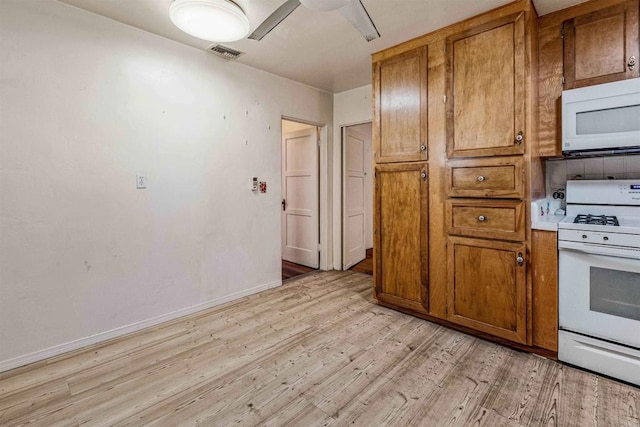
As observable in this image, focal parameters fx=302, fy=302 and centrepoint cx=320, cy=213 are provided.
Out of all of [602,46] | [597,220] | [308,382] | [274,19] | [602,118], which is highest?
[274,19]

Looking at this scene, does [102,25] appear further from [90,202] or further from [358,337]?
Result: [358,337]

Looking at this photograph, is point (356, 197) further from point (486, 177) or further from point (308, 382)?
point (308, 382)

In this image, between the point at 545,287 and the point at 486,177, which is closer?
the point at 545,287

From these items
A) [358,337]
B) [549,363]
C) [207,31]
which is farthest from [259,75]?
[549,363]

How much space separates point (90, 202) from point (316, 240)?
2.65m

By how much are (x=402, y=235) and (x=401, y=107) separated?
114cm

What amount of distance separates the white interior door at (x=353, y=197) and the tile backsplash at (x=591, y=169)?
7.62 feet

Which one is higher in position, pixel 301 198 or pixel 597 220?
pixel 301 198

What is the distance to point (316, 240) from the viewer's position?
14.0 ft

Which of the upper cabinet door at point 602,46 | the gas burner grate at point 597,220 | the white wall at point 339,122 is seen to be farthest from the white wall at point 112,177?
the gas burner grate at point 597,220

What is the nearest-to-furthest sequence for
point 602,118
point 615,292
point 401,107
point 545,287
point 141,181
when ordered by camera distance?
point 615,292, point 602,118, point 545,287, point 141,181, point 401,107

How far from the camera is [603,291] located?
1832 millimetres

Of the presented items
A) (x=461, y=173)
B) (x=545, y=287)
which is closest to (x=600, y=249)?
(x=545, y=287)

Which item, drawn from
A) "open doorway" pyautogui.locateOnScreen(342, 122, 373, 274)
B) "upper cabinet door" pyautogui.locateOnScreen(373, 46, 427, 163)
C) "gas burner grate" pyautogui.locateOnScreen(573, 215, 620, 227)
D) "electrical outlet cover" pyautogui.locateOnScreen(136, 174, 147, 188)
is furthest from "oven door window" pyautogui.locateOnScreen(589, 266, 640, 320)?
"electrical outlet cover" pyautogui.locateOnScreen(136, 174, 147, 188)
